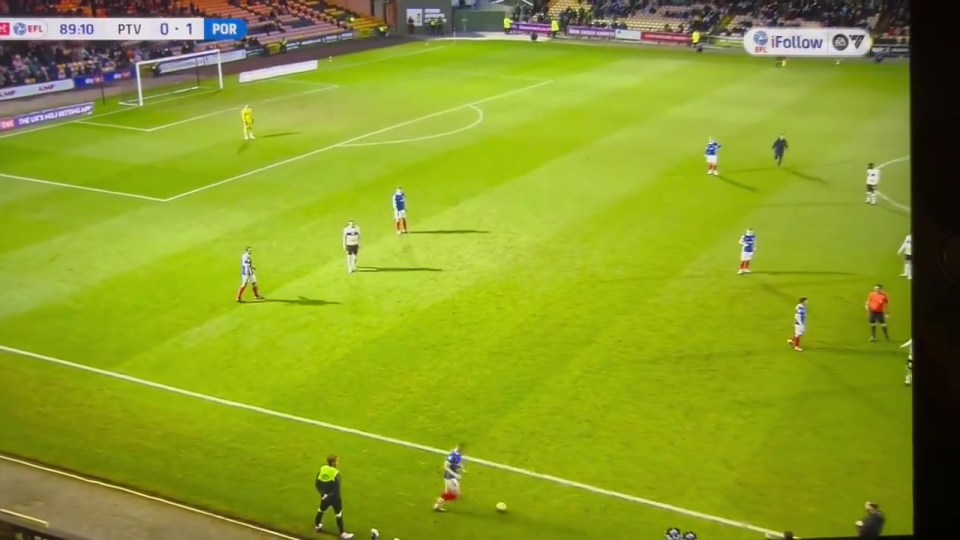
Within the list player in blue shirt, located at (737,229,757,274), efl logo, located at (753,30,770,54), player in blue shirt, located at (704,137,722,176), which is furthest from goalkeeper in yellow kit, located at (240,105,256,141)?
efl logo, located at (753,30,770,54)

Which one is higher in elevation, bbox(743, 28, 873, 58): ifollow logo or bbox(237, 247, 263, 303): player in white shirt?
bbox(743, 28, 873, 58): ifollow logo

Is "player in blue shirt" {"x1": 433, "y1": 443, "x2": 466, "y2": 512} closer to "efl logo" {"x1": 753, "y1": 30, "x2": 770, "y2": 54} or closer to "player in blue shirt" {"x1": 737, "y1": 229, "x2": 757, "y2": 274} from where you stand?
"player in blue shirt" {"x1": 737, "y1": 229, "x2": 757, "y2": 274}

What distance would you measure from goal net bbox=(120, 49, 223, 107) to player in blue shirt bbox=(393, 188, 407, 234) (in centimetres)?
2437

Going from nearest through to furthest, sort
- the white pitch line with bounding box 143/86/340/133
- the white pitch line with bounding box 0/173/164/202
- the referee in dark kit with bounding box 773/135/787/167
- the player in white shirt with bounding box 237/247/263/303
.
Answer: the player in white shirt with bounding box 237/247/263/303 → the white pitch line with bounding box 0/173/164/202 → the referee in dark kit with bounding box 773/135/787/167 → the white pitch line with bounding box 143/86/340/133

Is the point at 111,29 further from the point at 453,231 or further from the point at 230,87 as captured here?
the point at 453,231

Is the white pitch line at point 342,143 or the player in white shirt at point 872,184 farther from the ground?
the white pitch line at point 342,143

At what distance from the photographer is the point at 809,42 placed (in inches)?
2090

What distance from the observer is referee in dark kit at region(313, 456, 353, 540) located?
13227 millimetres

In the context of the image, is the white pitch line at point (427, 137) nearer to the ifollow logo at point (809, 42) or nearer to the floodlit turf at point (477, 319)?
the floodlit turf at point (477, 319)

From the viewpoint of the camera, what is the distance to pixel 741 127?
39312 millimetres

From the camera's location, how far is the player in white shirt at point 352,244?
76.0 feet

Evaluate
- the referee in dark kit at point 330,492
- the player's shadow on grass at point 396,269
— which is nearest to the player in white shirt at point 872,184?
the player's shadow on grass at point 396,269

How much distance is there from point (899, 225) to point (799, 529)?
16.2 m

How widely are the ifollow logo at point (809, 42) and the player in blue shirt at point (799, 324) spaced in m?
29.9
